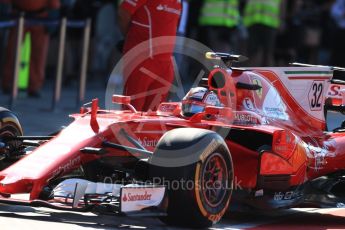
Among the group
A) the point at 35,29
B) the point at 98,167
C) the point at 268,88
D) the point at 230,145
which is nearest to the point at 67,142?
the point at 98,167

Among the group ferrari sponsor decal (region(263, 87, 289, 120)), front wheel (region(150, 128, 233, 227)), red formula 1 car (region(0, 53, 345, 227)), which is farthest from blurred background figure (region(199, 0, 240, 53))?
front wheel (region(150, 128, 233, 227))

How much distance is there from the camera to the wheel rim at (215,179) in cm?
782

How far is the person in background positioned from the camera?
35.6 feet

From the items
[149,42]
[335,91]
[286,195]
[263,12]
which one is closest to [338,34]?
[263,12]

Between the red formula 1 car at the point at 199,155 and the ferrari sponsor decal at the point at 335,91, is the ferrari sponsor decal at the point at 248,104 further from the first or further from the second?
the ferrari sponsor decal at the point at 335,91

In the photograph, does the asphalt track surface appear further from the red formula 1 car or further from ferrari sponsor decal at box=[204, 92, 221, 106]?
ferrari sponsor decal at box=[204, 92, 221, 106]

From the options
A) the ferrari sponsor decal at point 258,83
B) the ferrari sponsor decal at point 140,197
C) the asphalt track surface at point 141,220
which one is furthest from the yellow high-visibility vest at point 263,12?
the ferrari sponsor decal at point 140,197

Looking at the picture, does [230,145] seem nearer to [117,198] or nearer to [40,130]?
[117,198]

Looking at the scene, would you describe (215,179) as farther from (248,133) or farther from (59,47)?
(59,47)

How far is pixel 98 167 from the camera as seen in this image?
8219mm

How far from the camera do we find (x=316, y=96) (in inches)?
→ 385

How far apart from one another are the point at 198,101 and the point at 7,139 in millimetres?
1581

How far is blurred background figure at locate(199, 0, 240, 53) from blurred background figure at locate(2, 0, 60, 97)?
3852mm

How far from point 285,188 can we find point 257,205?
0.34 metres
